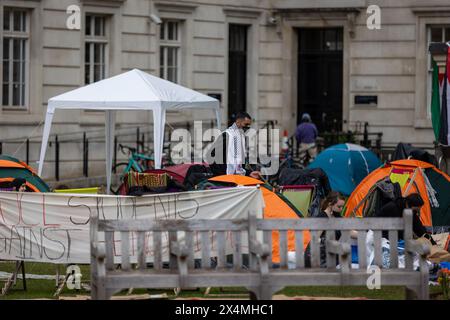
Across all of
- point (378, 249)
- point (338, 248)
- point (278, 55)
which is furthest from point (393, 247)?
point (278, 55)

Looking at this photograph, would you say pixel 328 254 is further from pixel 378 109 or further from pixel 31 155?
pixel 378 109

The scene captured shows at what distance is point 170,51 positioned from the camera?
34031 mm

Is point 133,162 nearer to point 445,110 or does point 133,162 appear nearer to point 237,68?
point 445,110

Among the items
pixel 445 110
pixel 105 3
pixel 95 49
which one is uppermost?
pixel 105 3

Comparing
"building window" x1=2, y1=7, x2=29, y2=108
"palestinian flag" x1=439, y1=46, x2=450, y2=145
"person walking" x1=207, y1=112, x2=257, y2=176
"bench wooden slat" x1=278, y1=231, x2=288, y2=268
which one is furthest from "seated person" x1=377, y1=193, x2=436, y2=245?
"building window" x1=2, y1=7, x2=29, y2=108

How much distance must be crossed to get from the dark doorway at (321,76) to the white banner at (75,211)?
820 inches

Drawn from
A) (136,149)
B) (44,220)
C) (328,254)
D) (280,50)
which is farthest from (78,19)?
(328,254)

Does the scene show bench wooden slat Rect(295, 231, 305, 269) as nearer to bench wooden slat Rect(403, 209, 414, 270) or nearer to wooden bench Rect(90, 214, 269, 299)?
wooden bench Rect(90, 214, 269, 299)

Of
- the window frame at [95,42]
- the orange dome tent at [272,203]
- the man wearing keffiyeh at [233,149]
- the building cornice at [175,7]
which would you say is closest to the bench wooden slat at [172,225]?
the orange dome tent at [272,203]

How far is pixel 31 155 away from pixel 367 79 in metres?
10.3

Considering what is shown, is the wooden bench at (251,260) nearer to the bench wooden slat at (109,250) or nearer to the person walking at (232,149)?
the bench wooden slat at (109,250)

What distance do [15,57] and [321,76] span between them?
9987mm

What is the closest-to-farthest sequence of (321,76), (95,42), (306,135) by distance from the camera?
(95,42), (306,135), (321,76)
